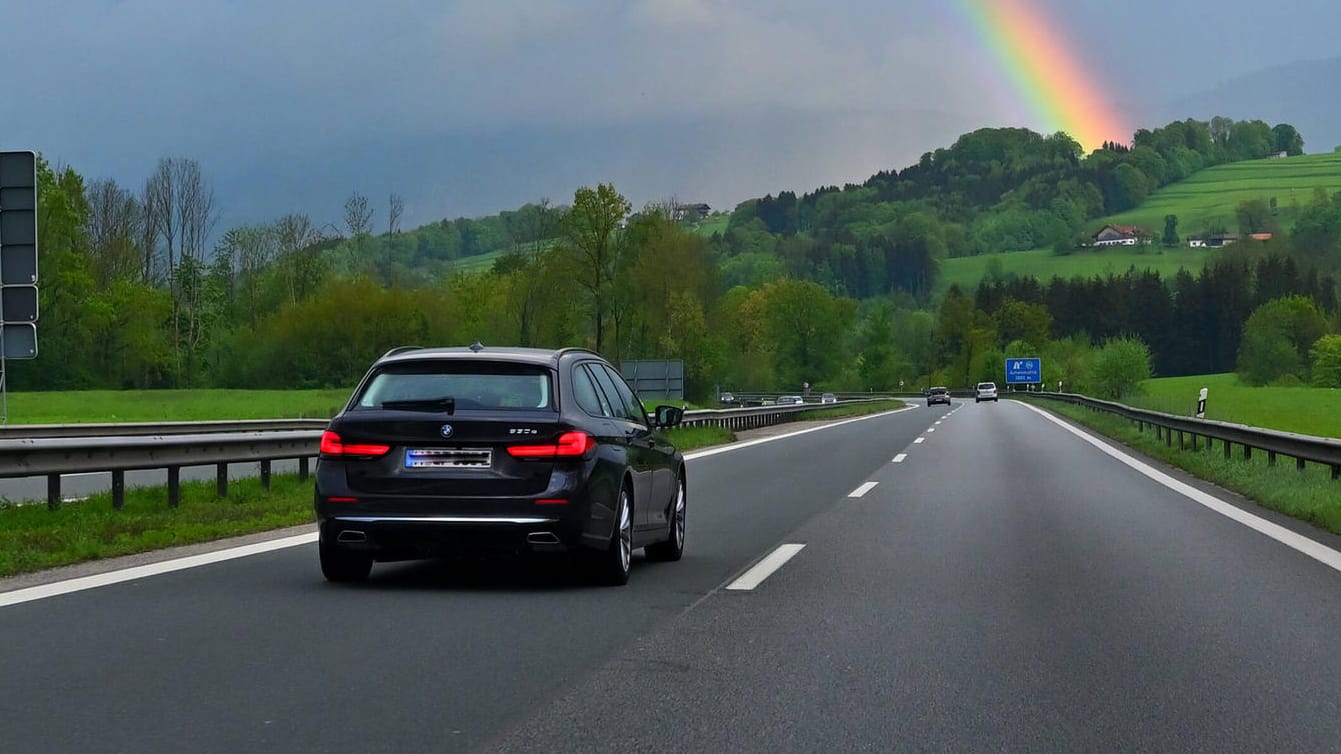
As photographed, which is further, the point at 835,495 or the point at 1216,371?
the point at 1216,371

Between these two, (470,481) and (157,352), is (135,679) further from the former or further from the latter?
(157,352)

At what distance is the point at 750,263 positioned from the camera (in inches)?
6870

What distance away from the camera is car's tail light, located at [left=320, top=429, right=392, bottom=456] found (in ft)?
28.9

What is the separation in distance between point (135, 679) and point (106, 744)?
1.17 m

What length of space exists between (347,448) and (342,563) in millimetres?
833

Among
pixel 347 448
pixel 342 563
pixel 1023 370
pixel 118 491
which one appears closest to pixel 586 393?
pixel 347 448

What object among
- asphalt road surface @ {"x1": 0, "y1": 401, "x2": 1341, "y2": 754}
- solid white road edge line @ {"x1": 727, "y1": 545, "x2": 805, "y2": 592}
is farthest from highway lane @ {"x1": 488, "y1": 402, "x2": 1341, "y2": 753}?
solid white road edge line @ {"x1": 727, "y1": 545, "x2": 805, "y2": 592}

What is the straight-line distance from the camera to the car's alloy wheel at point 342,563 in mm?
9125

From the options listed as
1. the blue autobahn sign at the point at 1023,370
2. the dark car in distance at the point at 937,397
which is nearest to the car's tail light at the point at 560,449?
the dark car in distance at the point at 937,397

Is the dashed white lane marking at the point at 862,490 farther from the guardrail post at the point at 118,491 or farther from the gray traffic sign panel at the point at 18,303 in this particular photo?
the gray traffic sign panel at the point at 18,303

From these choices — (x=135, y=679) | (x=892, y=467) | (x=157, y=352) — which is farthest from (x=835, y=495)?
(x=157, y=352)

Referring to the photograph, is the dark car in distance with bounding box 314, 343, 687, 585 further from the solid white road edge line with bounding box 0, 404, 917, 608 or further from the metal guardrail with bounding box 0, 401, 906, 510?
the metal guardrail with bounding box 0, 401, 906, 510

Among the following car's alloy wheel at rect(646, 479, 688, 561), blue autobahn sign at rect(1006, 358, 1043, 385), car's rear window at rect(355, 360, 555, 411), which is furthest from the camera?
blue autobahn sign at rect(1006, 358, 1043, 385)

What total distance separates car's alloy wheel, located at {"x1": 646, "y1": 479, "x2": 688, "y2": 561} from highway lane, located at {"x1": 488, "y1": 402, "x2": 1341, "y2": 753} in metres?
0.97
